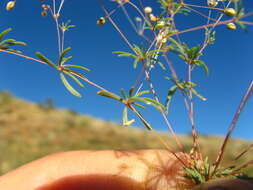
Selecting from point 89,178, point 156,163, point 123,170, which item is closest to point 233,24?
point 156,163

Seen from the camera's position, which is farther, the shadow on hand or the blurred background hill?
the blurred background hill

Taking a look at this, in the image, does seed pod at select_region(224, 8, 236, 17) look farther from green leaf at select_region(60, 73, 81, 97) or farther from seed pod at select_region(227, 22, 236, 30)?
green leaf at select_region(60, 73, 81, 97)

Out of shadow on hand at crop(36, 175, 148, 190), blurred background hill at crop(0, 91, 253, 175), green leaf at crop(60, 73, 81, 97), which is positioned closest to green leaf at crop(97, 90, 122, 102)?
green leaf at crop(60, 73, 81, 97)

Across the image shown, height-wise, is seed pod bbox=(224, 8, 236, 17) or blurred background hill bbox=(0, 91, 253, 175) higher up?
blurred background hill bbox=(0, 91, 253, 175)

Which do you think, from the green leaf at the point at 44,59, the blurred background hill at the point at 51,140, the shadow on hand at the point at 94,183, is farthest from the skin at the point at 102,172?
the blurred background hill at the point at 51,140

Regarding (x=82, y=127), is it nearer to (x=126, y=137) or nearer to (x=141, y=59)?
(x=126, y=137)

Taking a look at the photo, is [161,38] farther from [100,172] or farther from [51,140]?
[51,140]

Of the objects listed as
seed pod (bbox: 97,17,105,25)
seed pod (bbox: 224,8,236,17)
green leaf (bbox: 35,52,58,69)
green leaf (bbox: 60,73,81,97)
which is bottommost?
green leaf (bbox: 60,73,81,97)

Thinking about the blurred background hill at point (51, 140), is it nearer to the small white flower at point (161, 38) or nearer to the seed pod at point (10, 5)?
the small white flower at point (161, 38)
